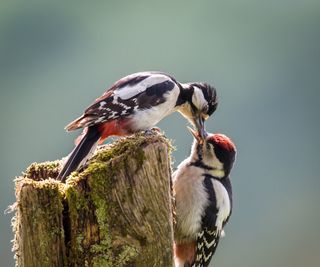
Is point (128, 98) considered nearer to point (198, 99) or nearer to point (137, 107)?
point (137, 107)

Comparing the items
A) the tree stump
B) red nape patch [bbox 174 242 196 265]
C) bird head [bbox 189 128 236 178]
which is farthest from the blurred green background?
the tree stump

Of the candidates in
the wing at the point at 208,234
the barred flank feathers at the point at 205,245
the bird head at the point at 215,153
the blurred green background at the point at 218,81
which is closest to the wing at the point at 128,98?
the bird head at the point at 215,153

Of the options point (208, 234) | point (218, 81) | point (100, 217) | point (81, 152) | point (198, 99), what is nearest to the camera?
point (100, 217)

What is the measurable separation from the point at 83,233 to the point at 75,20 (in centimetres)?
5373

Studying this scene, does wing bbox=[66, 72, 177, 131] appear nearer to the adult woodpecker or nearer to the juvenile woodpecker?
the adult woodpecker

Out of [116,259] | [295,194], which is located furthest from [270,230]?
→ [116,259]

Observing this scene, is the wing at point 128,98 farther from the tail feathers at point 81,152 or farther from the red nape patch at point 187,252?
the red nape patch at point 187,252

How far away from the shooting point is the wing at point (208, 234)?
7746mm

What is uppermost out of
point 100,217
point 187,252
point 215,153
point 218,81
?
point 100,217

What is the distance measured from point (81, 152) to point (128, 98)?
1.04 meters

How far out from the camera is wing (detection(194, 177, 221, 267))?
25.4 feet

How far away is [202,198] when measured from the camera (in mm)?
7871

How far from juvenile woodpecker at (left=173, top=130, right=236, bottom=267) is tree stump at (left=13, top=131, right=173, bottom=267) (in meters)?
1.46

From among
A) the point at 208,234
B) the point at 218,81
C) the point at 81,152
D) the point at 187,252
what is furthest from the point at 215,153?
the point at 218,81
